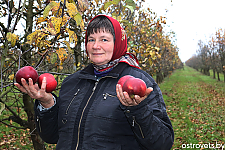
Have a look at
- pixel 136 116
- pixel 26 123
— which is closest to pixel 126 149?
pixel 136 116

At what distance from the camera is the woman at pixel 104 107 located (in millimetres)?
1247

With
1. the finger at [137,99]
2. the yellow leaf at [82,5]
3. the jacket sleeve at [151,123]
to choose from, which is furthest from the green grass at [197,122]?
the yellow leaf at [82,5]

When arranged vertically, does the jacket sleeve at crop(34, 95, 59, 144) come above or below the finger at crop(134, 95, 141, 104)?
below

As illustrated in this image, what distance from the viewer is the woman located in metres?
1.25

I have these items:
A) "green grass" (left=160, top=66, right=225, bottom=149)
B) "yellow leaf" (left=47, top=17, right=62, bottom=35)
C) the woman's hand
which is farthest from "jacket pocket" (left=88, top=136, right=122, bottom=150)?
"green grass" (left=160, top=66, right=225, bottom=149)

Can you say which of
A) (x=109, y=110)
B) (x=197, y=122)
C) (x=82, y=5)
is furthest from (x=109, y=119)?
(x=197, y=122)

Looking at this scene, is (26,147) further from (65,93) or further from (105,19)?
(105,19)

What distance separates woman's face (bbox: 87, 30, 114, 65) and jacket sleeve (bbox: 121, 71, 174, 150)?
1.49 ft

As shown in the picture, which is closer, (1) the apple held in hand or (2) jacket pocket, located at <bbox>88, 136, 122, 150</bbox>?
(1) the apple held in hand

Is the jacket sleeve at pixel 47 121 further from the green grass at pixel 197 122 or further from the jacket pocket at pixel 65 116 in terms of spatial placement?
the green grass at pixel 197 122

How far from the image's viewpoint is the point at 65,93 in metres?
1.67

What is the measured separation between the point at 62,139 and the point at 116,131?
508mm

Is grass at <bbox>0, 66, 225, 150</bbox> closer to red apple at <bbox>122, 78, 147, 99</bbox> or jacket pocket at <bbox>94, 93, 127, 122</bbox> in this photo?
jacket pocket at <bbox>94, 93, 127, 122</bbox>

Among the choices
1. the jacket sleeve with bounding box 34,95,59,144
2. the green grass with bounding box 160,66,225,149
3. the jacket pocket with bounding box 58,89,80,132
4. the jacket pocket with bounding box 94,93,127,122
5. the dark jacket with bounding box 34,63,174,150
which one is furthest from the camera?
the green grass with bounding box 160,66,225,149
